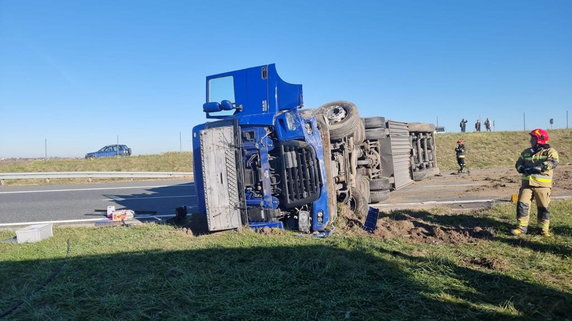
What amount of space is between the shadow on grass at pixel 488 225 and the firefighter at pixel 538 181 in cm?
22

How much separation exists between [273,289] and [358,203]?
3394 millimetres

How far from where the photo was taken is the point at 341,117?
7.05m

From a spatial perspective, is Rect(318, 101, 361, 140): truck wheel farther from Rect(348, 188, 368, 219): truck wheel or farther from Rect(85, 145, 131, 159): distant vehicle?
Rect(85, 145, 131, 159): distant vehicle

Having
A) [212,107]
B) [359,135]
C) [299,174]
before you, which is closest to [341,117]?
[359,135]

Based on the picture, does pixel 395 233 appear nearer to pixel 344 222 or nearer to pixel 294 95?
pixel 344 222

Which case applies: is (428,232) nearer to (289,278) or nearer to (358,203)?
(358,203)

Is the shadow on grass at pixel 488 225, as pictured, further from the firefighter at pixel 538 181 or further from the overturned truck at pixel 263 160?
the overturned truck at pixel 263 160

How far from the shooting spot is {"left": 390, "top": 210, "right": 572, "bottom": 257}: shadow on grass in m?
4.51

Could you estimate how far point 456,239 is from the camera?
16.0 feet

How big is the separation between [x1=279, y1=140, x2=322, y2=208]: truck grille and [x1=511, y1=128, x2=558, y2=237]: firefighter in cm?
287

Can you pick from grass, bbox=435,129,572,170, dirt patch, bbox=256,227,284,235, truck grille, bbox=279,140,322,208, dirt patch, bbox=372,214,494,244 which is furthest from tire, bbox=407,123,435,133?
grass, bbox=435,129,572,170

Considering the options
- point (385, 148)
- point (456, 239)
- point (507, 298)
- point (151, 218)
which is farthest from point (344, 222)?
point (151, 218)

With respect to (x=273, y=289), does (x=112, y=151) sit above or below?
above

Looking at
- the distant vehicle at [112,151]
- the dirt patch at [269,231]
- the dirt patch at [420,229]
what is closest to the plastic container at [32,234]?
the dirt patch at [269,231]
